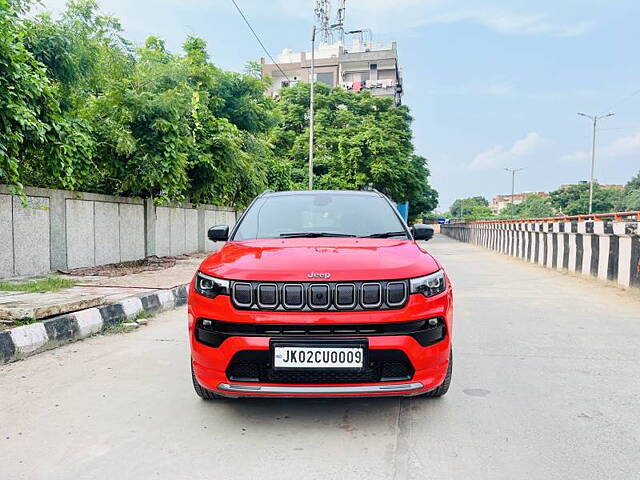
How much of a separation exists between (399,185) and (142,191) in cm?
2210

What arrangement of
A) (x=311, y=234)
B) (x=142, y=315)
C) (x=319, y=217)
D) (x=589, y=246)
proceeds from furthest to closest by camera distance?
1. (x=589, y=246)
2. (x=142, y=315)
3. (x=319, y=217)
4. (x=311, y=234)

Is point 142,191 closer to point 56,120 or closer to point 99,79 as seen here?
point 99,79

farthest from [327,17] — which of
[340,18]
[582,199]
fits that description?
[582,199]

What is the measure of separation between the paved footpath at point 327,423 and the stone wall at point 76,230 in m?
4.74

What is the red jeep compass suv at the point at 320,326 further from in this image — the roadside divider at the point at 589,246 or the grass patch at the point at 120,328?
the roadside divider at the point at 589,246

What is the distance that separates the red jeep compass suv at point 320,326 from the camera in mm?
2811

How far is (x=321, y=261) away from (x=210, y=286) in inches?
25.8

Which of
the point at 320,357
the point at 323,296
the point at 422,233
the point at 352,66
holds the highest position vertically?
the point at 352,66

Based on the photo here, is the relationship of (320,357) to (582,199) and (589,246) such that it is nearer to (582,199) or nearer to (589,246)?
(589,246)

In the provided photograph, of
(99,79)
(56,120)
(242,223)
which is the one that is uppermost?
(99,79)

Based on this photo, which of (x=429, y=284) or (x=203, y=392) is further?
(x=203, y=392)

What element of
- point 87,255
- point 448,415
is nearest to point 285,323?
point 448,415

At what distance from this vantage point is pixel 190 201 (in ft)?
54.5

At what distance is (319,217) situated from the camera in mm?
4191
